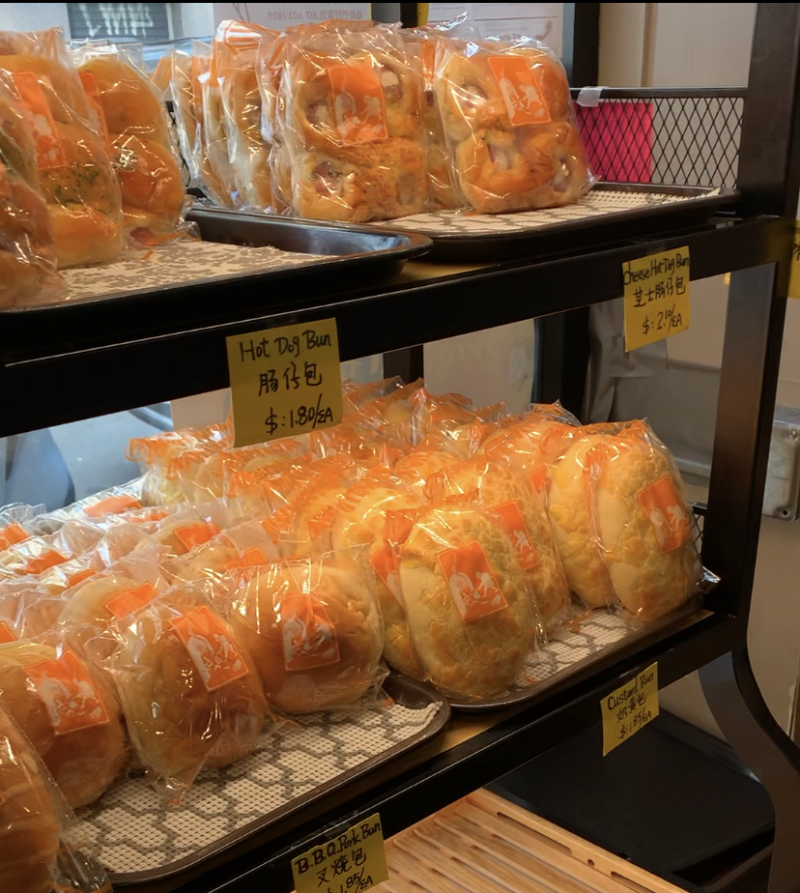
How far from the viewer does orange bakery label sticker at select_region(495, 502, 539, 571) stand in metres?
1.09

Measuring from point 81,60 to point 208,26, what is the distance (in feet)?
3.78

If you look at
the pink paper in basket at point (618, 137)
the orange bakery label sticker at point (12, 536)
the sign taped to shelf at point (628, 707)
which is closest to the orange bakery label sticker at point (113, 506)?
the orange bakery label sticker at point (12, 536)

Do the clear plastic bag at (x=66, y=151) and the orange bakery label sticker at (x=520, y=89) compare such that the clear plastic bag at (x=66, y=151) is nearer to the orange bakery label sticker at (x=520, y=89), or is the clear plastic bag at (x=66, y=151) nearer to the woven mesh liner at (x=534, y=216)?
the woven mesh liner at (x=534, y=216)

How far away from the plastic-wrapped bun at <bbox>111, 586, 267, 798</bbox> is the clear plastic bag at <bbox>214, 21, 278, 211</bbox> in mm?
557

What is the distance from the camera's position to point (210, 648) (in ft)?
2.91

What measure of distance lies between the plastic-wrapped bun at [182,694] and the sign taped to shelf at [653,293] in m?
0.51

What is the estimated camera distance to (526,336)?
224cm

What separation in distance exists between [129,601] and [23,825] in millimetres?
260

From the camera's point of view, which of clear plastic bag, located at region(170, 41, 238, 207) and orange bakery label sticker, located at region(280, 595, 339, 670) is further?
clear plastic bag, located at region(170, 41, 238, 207)

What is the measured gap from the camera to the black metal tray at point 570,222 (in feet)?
3.04

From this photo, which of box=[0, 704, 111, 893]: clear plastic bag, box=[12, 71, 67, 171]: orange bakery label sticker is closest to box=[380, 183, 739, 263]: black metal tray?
box=[12, 71, 67, 171]: orange bakery label sticker

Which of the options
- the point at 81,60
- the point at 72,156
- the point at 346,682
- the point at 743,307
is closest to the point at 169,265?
the point at 72,156

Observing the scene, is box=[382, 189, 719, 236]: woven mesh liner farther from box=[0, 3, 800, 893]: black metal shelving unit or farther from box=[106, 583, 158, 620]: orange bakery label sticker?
box=[106, 583, 158, 620]: orange bakery label sticker

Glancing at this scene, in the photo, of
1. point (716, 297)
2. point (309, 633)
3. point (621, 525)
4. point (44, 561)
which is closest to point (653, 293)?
point (621, 525)
